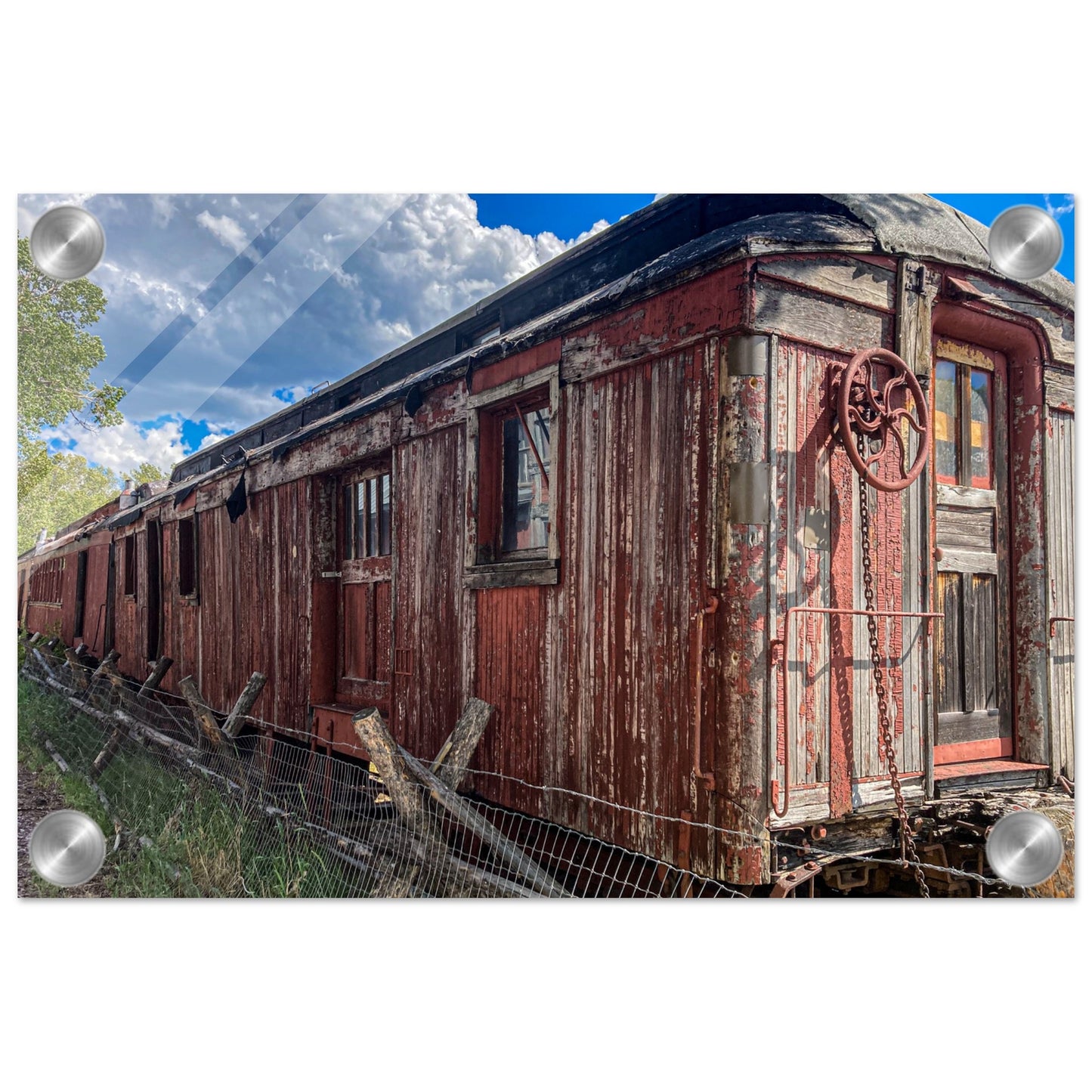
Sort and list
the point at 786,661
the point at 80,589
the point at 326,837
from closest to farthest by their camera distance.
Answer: the point at 786,661
the point at 326,837
the point at 80,589

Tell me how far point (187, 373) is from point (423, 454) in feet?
5.03

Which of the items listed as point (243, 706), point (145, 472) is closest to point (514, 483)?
point (145, 472)

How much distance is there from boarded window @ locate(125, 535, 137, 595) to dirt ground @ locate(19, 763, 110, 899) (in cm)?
481

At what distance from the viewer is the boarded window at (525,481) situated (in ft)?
14.8

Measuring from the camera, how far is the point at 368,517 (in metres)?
6.45

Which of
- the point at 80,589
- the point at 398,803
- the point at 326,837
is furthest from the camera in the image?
the point at 80,589

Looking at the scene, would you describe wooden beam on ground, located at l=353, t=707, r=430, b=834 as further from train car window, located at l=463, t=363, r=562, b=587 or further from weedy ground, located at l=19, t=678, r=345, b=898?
train car window, located at l=463, t=363, r=562, b=587

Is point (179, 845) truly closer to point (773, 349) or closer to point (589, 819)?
point (589, 819)

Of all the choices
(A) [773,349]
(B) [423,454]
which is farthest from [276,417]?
(A) [773,349]

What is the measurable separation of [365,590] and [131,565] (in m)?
5.85

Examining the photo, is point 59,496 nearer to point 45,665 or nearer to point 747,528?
point 747,528

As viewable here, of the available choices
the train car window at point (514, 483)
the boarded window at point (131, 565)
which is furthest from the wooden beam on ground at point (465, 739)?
the boarded window at point (131, 565)

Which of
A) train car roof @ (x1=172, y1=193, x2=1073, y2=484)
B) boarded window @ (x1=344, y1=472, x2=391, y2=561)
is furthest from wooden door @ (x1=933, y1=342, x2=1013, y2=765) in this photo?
boarded window @ (x1=344, y1=472, x2=391, y2=561)

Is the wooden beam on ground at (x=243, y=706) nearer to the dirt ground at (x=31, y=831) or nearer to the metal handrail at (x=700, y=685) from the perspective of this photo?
the dirt ground at (x=31, y=831)
